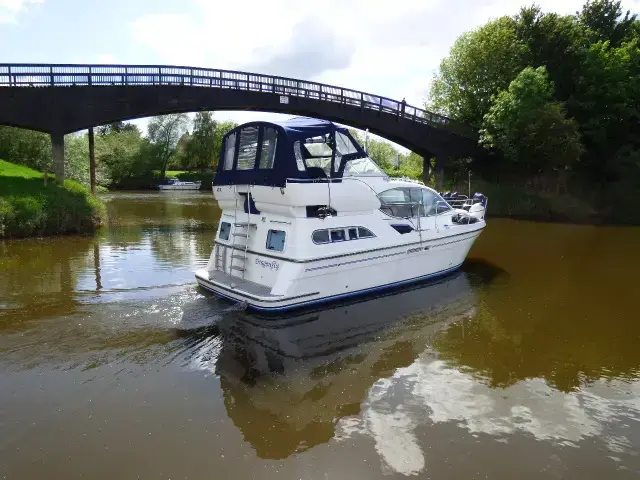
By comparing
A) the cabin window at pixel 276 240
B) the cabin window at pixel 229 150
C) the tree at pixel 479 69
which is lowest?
the cabin window at pixel 276 240

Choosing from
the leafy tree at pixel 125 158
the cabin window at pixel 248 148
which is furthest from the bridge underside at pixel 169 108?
the leafy tree at pixel 125 158

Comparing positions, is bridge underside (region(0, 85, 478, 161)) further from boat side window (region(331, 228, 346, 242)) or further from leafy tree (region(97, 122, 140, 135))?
leafy tree (region(97, 122, 140, 135))

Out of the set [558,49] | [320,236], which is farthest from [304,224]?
[558,49]

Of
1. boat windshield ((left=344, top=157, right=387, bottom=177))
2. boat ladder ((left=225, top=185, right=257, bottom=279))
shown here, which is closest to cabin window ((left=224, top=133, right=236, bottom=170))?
boat ladder ((left=225, top=185, right=257, bottom=279))

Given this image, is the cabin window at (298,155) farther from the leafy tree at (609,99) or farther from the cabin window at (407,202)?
the leafy tree at (609,99)

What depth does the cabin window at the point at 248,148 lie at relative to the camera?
37.2ft

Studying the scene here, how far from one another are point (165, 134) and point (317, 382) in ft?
231

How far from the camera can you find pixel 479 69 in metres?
36.1

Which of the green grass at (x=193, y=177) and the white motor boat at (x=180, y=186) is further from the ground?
the green grass at (x=193, y=177)

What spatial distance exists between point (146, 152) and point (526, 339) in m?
65.9

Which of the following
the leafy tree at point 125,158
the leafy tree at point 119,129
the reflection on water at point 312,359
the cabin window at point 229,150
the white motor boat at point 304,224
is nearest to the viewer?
the reflection on water at point 312,359

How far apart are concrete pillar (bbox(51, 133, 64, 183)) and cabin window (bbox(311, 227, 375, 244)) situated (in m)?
17.6

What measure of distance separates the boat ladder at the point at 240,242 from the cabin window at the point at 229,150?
0.87 m

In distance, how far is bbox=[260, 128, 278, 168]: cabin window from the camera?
10.9 m
